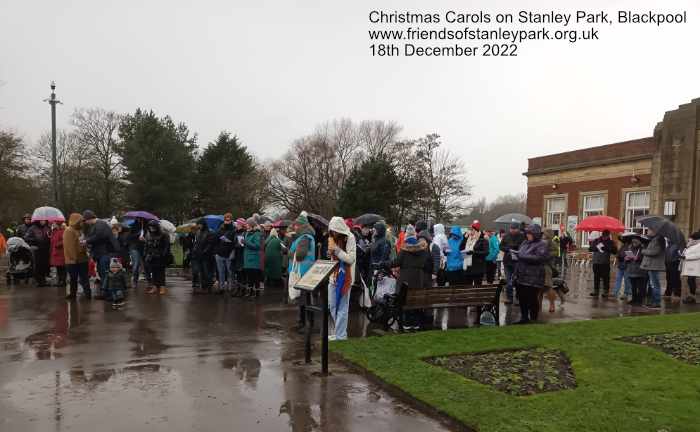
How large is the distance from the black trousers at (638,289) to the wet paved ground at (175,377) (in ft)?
12.5

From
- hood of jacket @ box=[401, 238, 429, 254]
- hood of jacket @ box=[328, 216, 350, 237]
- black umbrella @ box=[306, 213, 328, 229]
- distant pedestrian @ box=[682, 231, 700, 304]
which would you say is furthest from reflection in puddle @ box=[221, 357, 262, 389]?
distant pedestrian @ box=[682, 231, 700, 304]

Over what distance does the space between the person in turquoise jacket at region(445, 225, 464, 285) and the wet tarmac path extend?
4179mm

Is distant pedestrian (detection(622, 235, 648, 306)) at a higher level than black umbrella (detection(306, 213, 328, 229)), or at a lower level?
lower

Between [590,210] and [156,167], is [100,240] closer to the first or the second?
[156,167]

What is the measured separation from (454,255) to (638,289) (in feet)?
16.0

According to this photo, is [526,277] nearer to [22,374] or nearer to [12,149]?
[22,374]

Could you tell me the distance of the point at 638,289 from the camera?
1304 cm

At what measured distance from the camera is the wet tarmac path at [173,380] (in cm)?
488

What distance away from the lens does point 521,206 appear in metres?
91.6

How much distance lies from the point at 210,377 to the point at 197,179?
38700mm

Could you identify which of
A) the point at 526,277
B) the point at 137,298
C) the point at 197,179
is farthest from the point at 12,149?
the point at 526,277

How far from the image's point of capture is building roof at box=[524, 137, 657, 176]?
32219 mm

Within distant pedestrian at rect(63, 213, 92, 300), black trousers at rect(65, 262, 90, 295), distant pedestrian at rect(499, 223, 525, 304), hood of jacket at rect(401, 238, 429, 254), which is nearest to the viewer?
hood of jacket at rect(401, 238, 429, 254)

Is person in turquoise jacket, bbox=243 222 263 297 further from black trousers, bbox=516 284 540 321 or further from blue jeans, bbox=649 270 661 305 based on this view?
blue jeans, bbox=649 270 661 305
